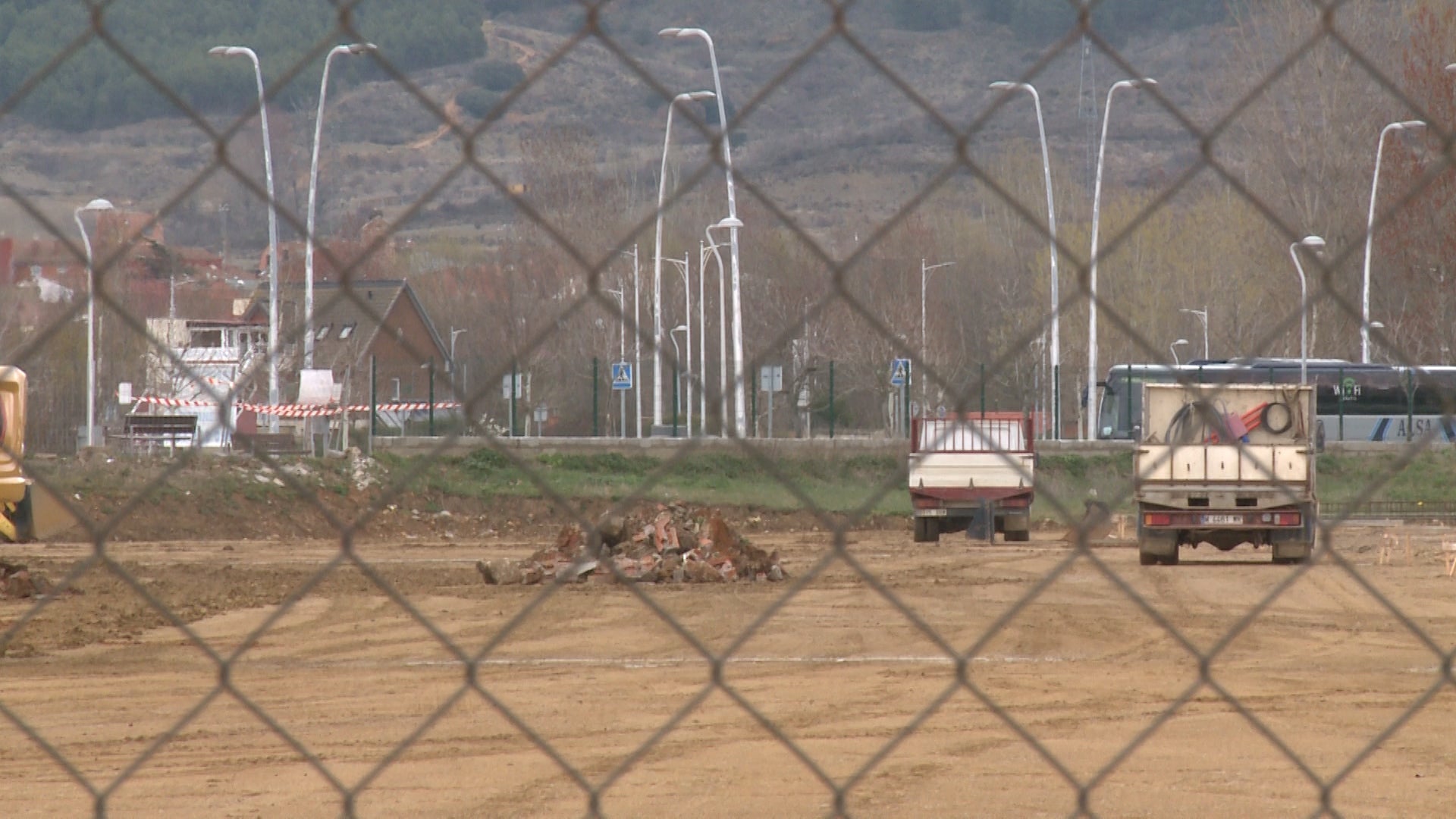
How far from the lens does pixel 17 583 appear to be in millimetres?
15023

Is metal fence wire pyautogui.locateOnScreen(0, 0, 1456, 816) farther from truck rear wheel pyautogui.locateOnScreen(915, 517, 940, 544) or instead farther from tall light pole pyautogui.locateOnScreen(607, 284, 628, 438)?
truck rear wheel pyautogui.locateOnScreen(915, 517, 940, 544)

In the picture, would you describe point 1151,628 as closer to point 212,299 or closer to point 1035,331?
point 212,299

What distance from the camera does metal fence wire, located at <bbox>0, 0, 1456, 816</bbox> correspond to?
2404 mm

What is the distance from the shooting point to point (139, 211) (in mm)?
2885

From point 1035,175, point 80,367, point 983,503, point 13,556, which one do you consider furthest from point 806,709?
point 1035,175

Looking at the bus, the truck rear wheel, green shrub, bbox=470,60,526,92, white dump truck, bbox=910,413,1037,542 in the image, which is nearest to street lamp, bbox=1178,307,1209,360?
the bus

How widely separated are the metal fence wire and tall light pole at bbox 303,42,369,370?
4 cm

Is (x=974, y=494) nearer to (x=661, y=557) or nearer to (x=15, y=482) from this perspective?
(x=661, y=557)

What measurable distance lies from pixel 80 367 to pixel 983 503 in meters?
19.1

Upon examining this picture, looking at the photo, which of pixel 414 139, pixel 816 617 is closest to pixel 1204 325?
pixel 816 617

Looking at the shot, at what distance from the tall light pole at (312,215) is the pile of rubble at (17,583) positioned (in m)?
8.13

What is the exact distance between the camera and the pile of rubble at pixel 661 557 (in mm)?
17875

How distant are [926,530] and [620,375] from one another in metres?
6.28

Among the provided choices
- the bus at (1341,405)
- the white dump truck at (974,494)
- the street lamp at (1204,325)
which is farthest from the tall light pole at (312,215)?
the street lamp at (1204,325)
